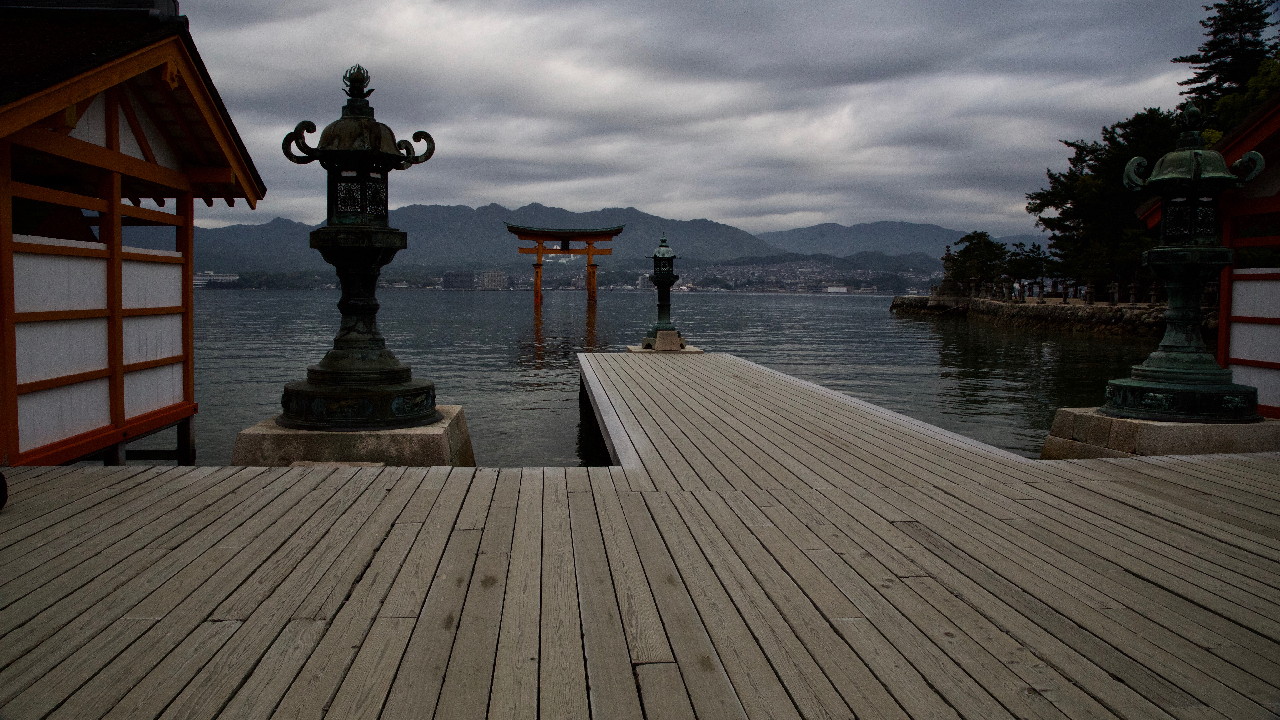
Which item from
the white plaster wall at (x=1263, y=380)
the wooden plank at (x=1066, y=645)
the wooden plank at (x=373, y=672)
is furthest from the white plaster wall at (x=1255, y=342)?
the wooden plank at (x=373, y=672)

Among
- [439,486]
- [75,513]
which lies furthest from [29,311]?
[439,486]

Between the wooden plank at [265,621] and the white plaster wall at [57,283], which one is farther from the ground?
the white plaster wall at [57,283]

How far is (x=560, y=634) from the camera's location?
2605 mm

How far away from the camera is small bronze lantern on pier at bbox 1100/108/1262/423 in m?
5.97

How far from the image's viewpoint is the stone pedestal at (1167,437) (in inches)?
228

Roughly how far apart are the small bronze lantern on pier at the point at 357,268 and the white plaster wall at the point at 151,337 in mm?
1557

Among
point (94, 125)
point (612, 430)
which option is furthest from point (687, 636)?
point (94, 125)

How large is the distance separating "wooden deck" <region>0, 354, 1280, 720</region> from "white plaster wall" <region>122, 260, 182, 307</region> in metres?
2.02

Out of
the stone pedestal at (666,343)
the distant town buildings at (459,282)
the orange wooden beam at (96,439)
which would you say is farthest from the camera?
the distant town buildings at (459,282)

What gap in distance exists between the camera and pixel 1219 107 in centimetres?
3125

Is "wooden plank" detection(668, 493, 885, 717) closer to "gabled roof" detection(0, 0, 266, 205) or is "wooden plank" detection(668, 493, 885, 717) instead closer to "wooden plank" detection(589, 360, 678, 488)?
"wooden plank" detection(589, 360, 678, 488)

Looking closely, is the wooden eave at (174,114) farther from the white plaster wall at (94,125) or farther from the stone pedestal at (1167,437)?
the stone pedestal at (1167,437)

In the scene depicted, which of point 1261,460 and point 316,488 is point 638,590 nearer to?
point 316,488

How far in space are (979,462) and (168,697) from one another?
A: 4.78m
